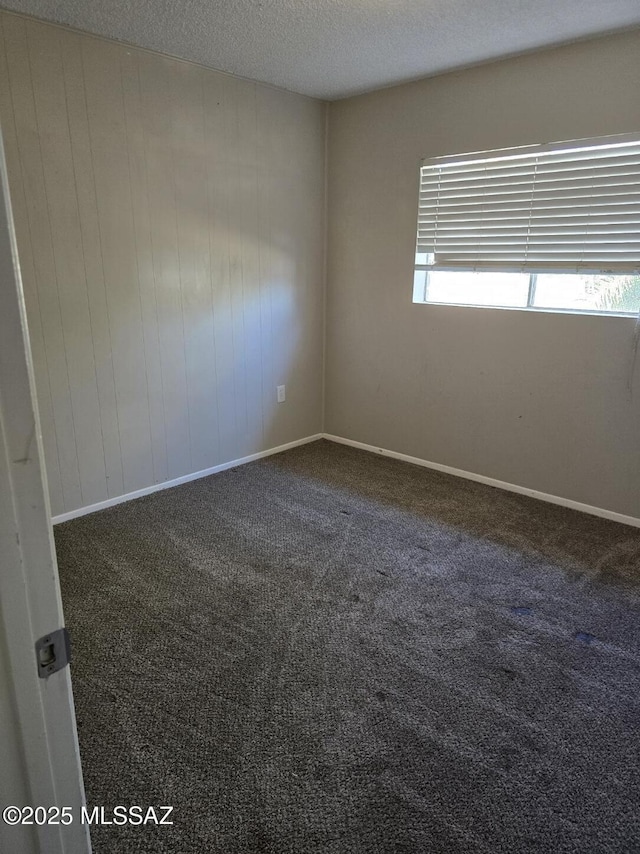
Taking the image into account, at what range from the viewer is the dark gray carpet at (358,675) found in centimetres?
142

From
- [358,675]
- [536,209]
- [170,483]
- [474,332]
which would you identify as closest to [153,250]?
[170,483]

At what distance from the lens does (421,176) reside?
345cm

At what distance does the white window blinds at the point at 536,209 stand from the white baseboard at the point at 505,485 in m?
1.29

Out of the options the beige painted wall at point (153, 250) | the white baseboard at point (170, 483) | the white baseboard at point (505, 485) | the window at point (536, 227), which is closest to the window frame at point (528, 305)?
the window at point (536, 227)

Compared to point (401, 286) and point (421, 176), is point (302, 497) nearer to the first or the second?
point (401, 286)

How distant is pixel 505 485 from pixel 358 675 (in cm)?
193

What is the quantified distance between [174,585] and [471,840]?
150cm

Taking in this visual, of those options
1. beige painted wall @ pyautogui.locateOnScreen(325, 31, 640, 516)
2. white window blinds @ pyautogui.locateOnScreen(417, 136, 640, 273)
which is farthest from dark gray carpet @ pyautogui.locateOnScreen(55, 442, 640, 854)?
white window blinds @ pyautogui.locateOnScreen(417, 136, 640, 273)

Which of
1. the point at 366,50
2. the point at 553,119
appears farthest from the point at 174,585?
the point at 553,119

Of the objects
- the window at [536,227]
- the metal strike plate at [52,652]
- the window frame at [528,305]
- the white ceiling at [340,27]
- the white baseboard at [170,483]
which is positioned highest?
the white ceiling at [340,27]

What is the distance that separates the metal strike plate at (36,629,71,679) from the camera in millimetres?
690

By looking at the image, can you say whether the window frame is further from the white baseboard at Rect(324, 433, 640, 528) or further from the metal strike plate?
the metal strike plate

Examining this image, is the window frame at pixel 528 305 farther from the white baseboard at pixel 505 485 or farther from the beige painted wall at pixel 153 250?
the white baseboard at pixel 505 485

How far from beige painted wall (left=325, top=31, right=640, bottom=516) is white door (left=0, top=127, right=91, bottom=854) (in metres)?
2.95
